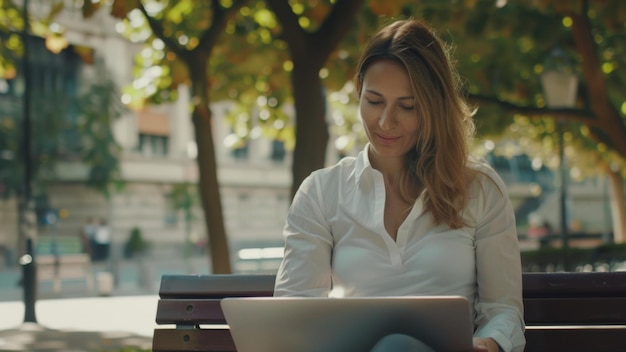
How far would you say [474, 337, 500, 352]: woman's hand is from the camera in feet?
9.80

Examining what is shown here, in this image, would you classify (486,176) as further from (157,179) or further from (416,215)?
(157,179)

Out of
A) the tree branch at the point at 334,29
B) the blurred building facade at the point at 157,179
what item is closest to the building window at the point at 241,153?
the blurred building facade at the point at 157,179

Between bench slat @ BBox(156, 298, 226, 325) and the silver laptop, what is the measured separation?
107 cm

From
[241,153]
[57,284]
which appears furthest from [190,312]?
[241,153]

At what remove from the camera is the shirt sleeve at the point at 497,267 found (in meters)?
3.19

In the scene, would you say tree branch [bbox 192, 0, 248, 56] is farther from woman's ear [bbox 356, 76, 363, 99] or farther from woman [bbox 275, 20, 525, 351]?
woman [bbox 275, 20, 525, 351]

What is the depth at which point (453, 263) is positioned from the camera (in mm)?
3314

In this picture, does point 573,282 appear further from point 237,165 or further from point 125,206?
point 237,165

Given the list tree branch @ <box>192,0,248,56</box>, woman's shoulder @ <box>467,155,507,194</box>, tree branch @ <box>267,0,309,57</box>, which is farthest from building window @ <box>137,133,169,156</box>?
woman's shoulder @ <box>467,155,507,194</box>

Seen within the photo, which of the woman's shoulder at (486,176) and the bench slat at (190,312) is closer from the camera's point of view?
the woman's shoulder at (486,176)

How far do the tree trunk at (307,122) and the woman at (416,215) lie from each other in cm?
564

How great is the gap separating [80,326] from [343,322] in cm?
1130

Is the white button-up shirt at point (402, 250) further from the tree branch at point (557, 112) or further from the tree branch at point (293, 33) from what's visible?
the tree branch at point (557, 112)

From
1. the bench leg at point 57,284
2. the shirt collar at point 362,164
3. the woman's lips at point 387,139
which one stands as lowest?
the bench leg at point 57,284
